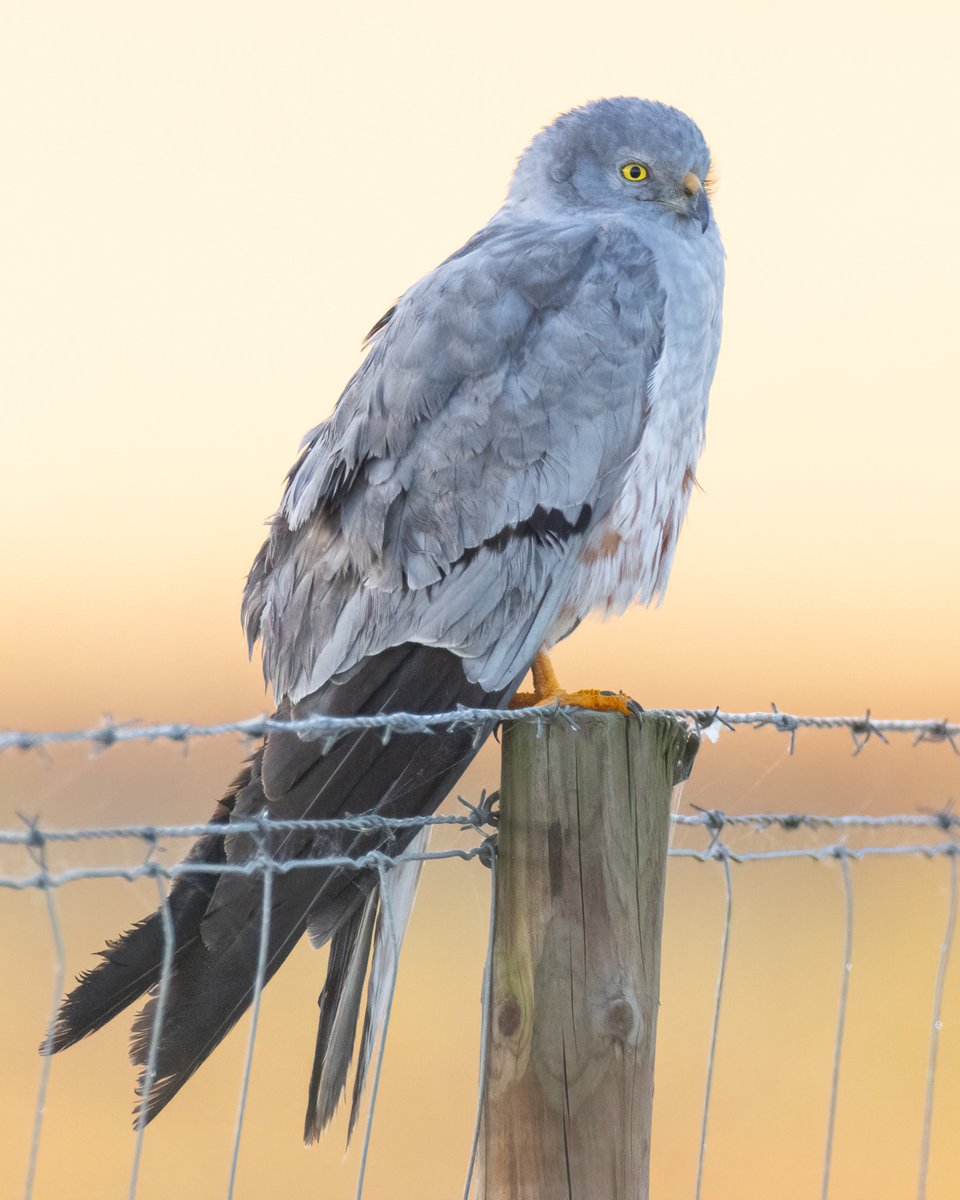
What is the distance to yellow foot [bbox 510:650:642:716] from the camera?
2.59 metres

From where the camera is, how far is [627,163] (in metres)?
3.61

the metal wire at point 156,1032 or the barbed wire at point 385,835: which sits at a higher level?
the barbed wire at point 385,835

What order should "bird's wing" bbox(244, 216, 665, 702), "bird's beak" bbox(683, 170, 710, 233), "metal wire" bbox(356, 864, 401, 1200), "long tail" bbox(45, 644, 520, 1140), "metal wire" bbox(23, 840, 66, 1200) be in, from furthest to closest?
"bird's beak" bbox(683, 170, 710, 233)
"bird's wing" bbox(244, 216, 665, 702)
"long tail" bbox(45, 644, 520, 1140)
"metal wire" bbox(356, 864, 401, 1200)
"metal wire" bbox(23, 840, 66, 1200)

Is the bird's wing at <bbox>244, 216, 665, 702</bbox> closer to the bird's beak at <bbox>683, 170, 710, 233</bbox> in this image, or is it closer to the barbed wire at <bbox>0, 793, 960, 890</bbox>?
the bird's beak at <bbox>683, 170, 710, 233</bbox>

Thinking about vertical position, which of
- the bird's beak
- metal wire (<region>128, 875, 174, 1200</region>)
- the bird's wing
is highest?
the bird's beak

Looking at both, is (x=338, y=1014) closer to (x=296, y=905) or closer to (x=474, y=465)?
(x=296, y=905)

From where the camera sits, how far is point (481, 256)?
10.7 feet

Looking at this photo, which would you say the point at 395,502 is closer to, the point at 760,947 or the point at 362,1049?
the point at 362,1049

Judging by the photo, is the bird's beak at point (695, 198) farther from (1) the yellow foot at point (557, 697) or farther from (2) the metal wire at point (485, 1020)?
(2) the metal wire at point (485, 1020)

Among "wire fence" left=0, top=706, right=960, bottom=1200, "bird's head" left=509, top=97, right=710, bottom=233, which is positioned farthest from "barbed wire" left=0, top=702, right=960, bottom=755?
"bird's head" left=509, top=97, right=710, bottom=233

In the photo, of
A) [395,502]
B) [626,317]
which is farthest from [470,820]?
[626,317]

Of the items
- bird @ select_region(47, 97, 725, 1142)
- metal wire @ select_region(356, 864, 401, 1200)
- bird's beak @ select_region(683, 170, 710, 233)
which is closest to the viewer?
metal wire @ select_region(356, 864, 401, 1200)

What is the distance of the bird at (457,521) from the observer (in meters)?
2.48

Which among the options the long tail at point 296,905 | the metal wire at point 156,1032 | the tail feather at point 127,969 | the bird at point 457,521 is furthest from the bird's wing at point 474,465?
the metal wire at point 156,1032
